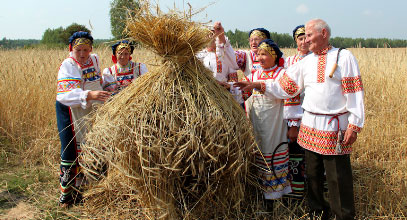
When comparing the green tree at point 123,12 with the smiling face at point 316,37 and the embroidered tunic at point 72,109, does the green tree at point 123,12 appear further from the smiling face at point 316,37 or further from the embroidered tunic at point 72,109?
the smiling face at point 316,37

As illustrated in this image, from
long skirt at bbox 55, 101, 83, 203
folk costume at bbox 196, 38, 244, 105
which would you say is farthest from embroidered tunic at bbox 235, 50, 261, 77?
long skirt at bbox 55, 101, 83, 203

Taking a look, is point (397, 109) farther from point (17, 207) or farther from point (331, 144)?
point (17, 207)

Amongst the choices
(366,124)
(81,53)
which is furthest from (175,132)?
(366,124)

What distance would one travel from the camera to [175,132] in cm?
211

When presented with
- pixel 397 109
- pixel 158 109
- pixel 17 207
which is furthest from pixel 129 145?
pixel 397 109

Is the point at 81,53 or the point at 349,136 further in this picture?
the point at 81,53

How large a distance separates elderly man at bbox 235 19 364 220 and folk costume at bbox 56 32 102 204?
2057 mm

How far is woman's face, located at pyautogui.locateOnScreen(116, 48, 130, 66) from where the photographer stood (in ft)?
11.3

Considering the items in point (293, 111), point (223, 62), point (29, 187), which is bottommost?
point (29, 187)

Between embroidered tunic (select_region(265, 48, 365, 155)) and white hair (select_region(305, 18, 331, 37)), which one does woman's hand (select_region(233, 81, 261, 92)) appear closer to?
embroidered tunic (select_region(265, 48, 365, 155))

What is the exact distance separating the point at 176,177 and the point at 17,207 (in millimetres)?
2230

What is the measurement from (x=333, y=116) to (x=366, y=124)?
2.75 metres

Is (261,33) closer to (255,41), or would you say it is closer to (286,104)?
(255,41)

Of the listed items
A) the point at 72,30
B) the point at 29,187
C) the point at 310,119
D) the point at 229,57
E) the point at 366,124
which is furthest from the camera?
the point at 72,30
